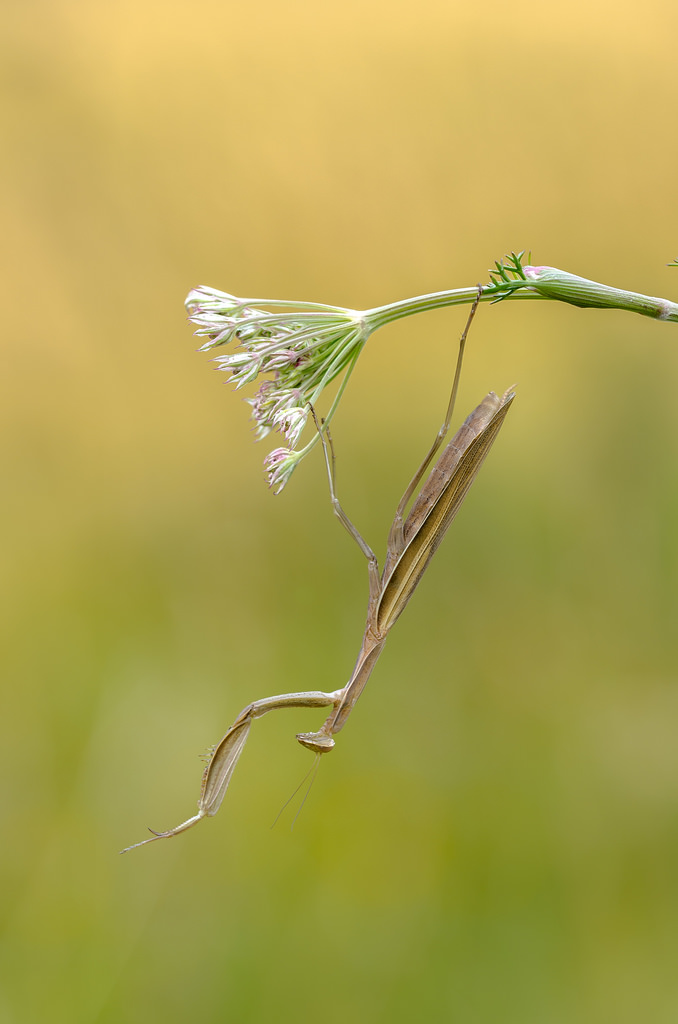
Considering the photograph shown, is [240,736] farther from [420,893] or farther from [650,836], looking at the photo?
[650,836]

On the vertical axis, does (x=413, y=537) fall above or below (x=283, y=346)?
below

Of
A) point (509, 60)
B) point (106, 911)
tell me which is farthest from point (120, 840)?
point (509, 60)

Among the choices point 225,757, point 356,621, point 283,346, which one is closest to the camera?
point 283,346

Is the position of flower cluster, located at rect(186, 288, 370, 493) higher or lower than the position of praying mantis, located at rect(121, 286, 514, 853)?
higher

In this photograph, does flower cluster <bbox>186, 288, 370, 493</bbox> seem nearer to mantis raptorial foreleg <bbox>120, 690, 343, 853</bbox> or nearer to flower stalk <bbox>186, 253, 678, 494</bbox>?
flower stalk <bbox>186, 253, 678, 494</bbox>

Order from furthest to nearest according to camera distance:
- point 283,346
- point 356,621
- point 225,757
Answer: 1. point 356,621
2. point 225,757
3. point 283,346

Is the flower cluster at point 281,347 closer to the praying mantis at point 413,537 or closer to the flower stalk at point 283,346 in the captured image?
the flower stalk at point 283,346

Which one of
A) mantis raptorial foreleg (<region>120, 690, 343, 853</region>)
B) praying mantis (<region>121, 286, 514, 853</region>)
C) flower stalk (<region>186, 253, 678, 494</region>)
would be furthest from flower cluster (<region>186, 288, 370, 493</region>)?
mantis raptorial foreleg (<region>120, 690, 343, 853</region>)

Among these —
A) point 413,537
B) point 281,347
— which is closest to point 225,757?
point 413,537

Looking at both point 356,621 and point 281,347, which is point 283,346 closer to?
point 281,347
